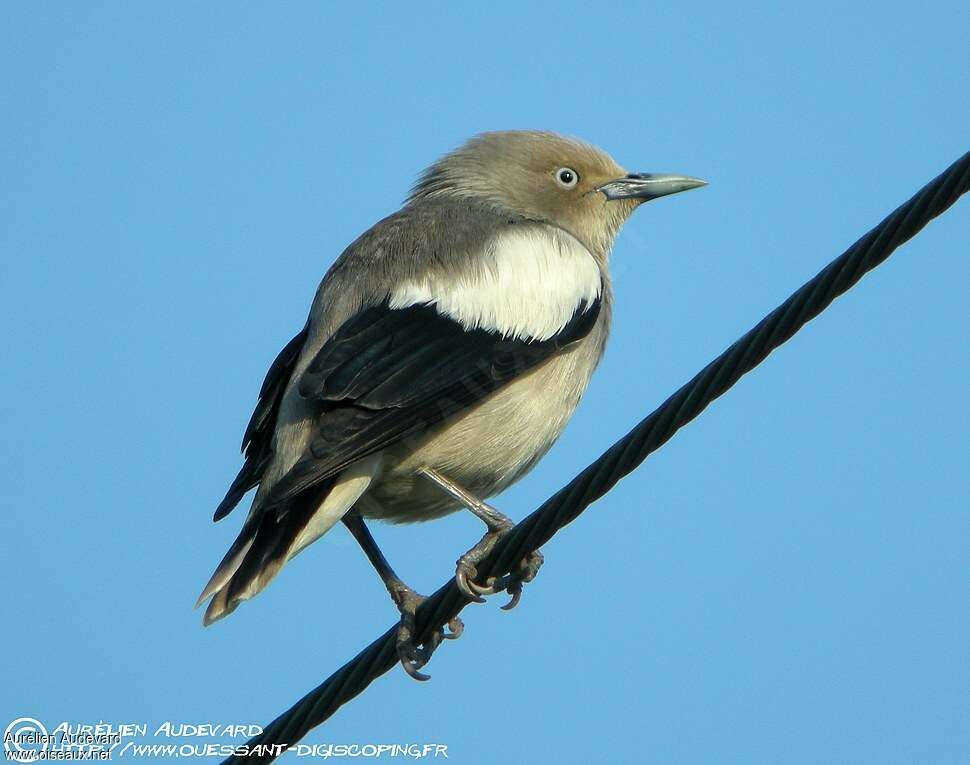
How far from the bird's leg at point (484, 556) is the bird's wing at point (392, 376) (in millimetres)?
436

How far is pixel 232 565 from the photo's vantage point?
697cm

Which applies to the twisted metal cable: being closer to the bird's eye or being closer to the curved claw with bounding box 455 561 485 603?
the curved claw with bounding box 455 561 485 603

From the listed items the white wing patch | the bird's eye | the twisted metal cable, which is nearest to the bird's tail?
the twisted metal cable

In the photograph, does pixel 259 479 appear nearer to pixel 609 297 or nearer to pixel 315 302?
pixel 315 302

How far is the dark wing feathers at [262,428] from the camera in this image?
764 cm

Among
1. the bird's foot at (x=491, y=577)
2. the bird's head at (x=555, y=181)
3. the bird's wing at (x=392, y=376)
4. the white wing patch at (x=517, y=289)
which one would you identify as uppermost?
the bird's head at (x=555, y=181)

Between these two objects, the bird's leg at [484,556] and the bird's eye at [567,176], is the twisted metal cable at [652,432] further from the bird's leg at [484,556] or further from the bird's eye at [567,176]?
the bird's eye at [567,176]

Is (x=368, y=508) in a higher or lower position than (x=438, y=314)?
lower

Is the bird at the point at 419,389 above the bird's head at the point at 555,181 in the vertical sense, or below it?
below

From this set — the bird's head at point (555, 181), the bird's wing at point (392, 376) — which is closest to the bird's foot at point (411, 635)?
the bird's wing at point (392, 376)

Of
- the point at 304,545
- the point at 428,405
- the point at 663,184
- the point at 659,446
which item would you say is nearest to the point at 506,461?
the point at 428,405

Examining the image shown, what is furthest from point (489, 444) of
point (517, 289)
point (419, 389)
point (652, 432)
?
point (652, 432)

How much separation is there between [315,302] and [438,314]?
3.46 ft

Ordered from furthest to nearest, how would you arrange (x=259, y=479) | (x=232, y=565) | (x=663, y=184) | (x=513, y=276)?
(x=663, y=184) → (x=513, y=276) → (x=259, y=479) → (x=232, y=565)
